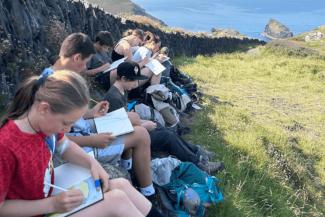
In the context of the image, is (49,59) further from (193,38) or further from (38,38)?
(193,38)

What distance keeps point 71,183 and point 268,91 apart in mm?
11072

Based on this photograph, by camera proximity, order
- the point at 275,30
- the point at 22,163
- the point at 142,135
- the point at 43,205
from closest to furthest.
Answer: the point at 22,163 < the point at 43,205 < the point at 142,135 < the point at 275,30

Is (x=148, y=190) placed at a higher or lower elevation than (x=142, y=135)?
lower

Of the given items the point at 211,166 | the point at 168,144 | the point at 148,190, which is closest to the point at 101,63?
the point at 168,144

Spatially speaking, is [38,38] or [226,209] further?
[38,38]

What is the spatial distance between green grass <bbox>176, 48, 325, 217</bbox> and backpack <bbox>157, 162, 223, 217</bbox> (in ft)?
0.75

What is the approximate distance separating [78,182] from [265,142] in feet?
16.0

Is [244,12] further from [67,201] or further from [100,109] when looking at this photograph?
[67,201]

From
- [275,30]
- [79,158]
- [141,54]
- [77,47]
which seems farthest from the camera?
[275,30]

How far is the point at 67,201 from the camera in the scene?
2732 mm

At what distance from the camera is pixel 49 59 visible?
6.78 meters

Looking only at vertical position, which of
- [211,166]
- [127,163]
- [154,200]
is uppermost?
[127,163]

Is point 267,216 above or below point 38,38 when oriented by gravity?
below

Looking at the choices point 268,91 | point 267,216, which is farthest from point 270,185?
point 268,91
